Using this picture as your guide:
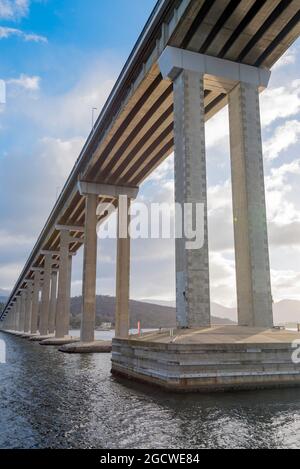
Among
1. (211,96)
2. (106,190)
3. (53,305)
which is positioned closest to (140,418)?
(211,96)

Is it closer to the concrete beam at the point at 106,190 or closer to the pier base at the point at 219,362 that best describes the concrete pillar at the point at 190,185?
the pier base at the point at 219,362

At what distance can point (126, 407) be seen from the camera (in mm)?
13500

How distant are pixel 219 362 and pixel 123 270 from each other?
3394cm

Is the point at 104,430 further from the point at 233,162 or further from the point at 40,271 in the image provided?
the point at 40,271

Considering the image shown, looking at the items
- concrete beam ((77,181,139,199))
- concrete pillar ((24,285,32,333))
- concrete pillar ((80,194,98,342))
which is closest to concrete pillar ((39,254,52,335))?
concrete pillar ((80,194,98,342))

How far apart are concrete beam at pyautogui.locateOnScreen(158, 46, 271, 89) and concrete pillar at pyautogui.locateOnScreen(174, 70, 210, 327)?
2.04 feet

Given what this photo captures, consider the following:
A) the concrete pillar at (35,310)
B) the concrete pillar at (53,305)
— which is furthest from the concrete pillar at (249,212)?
the concrete pillar at (35,310)

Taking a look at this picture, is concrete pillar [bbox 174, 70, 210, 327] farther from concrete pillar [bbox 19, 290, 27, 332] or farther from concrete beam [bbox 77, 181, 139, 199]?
concrete pillar [bbox 19, 290, 27, 332]

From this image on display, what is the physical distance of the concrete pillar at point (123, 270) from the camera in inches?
1885

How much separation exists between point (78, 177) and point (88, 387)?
36.7m

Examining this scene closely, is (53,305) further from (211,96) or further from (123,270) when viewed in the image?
(211,96)

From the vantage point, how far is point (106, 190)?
50812 mm

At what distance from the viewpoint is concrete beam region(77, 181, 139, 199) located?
4978cm

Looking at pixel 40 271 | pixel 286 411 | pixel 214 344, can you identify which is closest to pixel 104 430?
pixel 286 411
